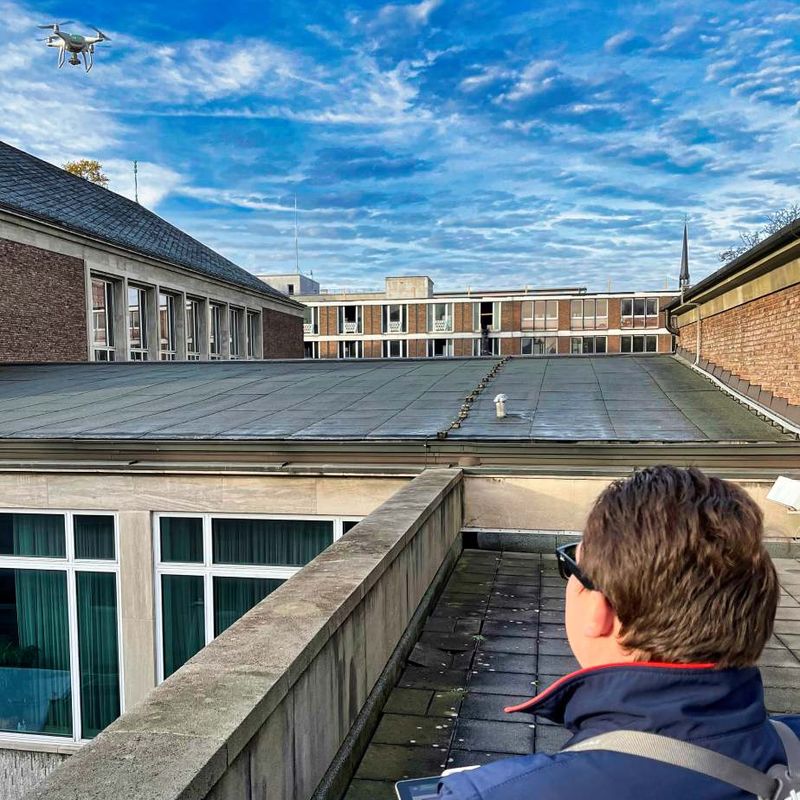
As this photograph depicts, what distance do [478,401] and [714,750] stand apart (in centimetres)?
1074

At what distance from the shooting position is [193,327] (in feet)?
108

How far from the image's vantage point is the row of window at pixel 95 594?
372 inches

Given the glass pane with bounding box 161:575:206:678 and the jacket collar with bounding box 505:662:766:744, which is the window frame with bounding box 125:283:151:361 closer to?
the glass pane with bounding box 161:575:206:678

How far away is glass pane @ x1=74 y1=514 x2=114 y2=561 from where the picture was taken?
959 centimetres

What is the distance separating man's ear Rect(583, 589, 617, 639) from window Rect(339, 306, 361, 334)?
8277cm

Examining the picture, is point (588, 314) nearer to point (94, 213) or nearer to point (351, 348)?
point (351, 348)

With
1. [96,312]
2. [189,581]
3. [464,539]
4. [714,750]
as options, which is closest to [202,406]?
[189,581]

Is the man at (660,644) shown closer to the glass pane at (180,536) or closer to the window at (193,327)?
the glass pane at (180,536)

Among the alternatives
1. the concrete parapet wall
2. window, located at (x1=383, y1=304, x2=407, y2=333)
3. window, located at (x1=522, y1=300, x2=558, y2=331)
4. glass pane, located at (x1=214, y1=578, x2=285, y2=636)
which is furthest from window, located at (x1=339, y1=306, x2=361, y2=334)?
the concrete parapet wall

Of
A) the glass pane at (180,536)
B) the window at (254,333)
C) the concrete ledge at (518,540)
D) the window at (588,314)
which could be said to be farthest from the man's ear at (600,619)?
the window at (588,314)

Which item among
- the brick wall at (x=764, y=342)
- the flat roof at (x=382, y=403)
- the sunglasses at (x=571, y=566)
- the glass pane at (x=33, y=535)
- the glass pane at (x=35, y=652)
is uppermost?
the brick wall at (x=764, y=342)

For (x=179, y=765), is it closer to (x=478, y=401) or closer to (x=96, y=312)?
(x=478, y=401)

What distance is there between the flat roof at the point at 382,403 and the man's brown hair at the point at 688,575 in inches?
286

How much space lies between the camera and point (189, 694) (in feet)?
8.77
